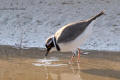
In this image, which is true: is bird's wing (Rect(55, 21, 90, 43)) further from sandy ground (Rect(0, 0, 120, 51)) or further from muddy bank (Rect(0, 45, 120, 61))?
sandy ground (Rect(0, 0, 120, 51))

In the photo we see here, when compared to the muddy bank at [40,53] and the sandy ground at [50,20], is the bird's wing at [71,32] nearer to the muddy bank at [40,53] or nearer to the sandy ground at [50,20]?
the muddy bank at [40,53]

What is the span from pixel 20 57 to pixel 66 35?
1525 mm

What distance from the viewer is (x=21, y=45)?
9969 mm

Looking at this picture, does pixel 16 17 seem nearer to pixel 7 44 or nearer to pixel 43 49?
pixel 7 44

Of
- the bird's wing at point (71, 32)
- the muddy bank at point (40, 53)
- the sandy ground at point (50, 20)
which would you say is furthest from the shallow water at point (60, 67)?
the sandy ground at point (50, 20)

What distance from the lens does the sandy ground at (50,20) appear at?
990 cm

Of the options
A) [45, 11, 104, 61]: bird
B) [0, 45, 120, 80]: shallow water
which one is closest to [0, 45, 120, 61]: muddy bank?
[0, 45, 120, 80]: shallow water

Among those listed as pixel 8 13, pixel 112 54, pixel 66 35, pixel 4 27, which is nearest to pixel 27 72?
pixel 66 35

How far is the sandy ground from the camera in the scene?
32.5 ft

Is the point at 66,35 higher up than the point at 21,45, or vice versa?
the point at 66,35

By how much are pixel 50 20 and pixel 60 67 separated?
4052 millimetres

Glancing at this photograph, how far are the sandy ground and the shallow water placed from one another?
3.84ft

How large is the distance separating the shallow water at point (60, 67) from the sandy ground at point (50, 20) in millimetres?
1170

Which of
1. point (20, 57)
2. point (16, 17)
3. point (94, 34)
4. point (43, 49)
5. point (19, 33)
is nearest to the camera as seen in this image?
point (20, 57)
